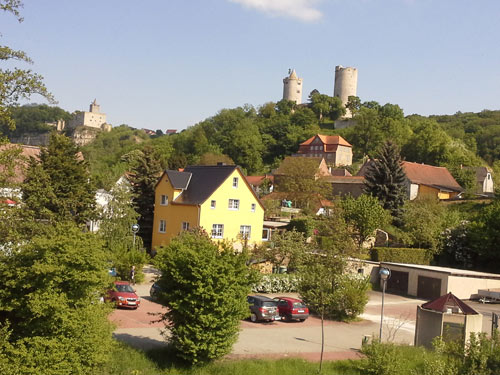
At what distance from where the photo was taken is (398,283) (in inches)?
1495

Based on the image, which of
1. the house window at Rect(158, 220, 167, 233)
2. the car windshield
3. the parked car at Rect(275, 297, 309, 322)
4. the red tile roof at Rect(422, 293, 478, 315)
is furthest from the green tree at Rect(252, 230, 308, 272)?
the red tile roof at Rect(422, 293, 478, 315)

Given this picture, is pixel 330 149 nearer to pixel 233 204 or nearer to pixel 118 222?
pixel 233 204

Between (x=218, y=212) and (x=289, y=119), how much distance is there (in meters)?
94.2

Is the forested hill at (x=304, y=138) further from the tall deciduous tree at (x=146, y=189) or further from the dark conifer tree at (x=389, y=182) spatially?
the tall deciduous tree at (x=146, y=189)

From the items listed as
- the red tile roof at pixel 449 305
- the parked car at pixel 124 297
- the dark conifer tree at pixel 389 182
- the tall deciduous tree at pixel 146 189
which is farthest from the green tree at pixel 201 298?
the dark conifer tree at pixel 389 182

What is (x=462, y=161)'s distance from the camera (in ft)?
274

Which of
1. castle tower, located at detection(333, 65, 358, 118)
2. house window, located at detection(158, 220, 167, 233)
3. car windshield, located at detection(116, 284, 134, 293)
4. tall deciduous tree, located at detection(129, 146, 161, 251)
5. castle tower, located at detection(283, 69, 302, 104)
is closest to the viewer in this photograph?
car windshield, located at detection(116, 284, 134, 293)

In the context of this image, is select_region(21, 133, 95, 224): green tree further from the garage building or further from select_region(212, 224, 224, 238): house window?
the garage building

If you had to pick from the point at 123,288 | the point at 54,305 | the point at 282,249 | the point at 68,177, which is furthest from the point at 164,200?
the point at 54,305

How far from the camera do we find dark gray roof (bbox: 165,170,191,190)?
41719 millimetres

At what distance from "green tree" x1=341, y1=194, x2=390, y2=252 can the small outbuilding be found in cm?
2069

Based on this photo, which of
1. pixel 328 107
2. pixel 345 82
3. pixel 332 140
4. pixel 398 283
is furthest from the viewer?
pixel 345 82

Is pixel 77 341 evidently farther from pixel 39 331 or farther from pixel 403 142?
pixel 403 142

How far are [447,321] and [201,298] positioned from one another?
9481 mm
